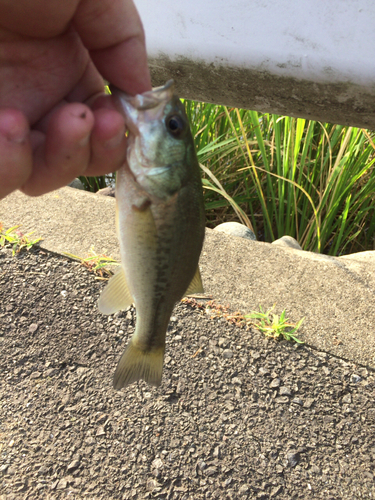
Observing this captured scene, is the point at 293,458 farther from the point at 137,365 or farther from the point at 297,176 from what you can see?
the point at 297,176

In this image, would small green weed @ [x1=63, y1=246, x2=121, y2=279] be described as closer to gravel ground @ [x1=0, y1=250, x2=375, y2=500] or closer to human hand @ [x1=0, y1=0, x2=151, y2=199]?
gravel ground @ [x1=0, y1=250, x2=375, y2=500]

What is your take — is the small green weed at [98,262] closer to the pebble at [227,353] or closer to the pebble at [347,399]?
the pebble at [227,353]

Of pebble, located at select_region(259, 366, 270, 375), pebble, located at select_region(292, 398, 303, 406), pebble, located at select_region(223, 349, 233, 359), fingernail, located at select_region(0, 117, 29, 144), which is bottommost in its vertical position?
pebble, located at select_region(292, 398, 303, 406)

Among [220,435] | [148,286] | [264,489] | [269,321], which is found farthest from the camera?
[269,321]

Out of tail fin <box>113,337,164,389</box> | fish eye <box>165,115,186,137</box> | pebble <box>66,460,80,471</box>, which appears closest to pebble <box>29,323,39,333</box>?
pebble <box>66,460,80,471</box>

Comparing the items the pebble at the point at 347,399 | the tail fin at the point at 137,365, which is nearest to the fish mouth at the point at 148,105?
the tail fin at the point at 137,365

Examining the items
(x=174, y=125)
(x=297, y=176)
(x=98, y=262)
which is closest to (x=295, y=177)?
(x=297, y=176)

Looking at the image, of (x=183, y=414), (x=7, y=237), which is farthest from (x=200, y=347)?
(x=7, y=237)

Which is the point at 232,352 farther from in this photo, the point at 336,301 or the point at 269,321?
the point at 336,301
